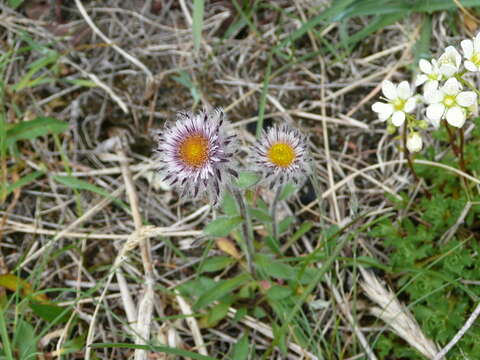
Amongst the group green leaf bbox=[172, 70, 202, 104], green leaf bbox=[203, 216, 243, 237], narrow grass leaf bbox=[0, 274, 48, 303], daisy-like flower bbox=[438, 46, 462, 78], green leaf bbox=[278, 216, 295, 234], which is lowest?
narrow grass leaf bbox=[0, 274, 48, 303]

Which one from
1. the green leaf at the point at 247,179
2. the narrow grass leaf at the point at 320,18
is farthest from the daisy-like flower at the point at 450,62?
the narrow grass leaf at the point at 320,18

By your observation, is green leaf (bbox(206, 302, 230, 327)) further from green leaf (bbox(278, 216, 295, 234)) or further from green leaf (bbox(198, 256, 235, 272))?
green leaf (bbox(278, 216, 295, 234))

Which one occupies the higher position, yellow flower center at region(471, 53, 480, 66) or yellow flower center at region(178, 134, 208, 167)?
yellow flower center at region(471, 53, 480, 66)

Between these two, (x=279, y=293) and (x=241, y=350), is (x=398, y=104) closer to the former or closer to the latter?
(x=279, y=293)

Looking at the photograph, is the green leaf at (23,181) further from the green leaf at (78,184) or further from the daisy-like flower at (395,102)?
the daisy-like flower at (395,102)

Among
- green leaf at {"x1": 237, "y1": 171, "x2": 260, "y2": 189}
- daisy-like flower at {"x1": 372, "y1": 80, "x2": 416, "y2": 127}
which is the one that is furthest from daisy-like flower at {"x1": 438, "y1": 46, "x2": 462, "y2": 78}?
green leaf at {"x1": 237, "y1": 171, "x2": 260, "y2": 189}

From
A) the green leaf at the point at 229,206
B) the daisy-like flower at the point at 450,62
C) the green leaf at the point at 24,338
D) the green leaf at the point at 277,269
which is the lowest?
the green leaf at the point at 24,338
